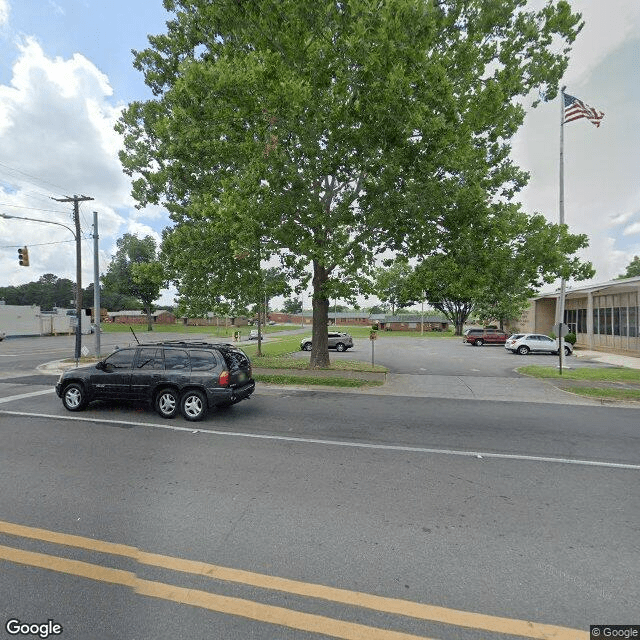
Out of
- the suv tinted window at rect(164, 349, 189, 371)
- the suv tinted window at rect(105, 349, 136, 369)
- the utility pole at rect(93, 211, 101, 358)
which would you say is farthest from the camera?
the utility pole at rect(93, 211, 101, 358)

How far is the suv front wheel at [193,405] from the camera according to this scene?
8.01m

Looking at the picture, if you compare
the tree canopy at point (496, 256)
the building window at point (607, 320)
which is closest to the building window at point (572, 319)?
the building window at point (607, 320)

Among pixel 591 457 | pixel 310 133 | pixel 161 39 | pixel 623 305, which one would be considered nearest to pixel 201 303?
pixel 310 133

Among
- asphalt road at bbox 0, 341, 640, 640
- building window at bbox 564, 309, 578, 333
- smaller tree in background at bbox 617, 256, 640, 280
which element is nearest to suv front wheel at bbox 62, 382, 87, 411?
asphalt road at bbox 0, 341, 640, 640

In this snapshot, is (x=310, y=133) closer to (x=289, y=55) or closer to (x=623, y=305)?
(x=289, y=55)

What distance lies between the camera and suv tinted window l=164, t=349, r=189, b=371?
27.3ft

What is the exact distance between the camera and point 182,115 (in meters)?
10.6

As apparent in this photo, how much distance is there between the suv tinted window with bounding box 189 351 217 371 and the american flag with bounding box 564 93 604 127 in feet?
52.1

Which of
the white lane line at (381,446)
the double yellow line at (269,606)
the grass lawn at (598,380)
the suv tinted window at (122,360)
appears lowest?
the white lane line at (381,446)

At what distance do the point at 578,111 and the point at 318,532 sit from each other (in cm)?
1757

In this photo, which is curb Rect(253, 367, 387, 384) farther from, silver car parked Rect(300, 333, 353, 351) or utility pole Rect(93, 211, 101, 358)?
silver car parked Rect(300, 333, 353, 351)

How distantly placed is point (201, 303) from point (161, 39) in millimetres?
9770

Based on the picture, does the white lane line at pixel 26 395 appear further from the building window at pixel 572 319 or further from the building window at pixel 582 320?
the building window at pixel 572 319

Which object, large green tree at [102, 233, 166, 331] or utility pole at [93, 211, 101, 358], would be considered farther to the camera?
large green tree at [102, 233, 166, 331]
